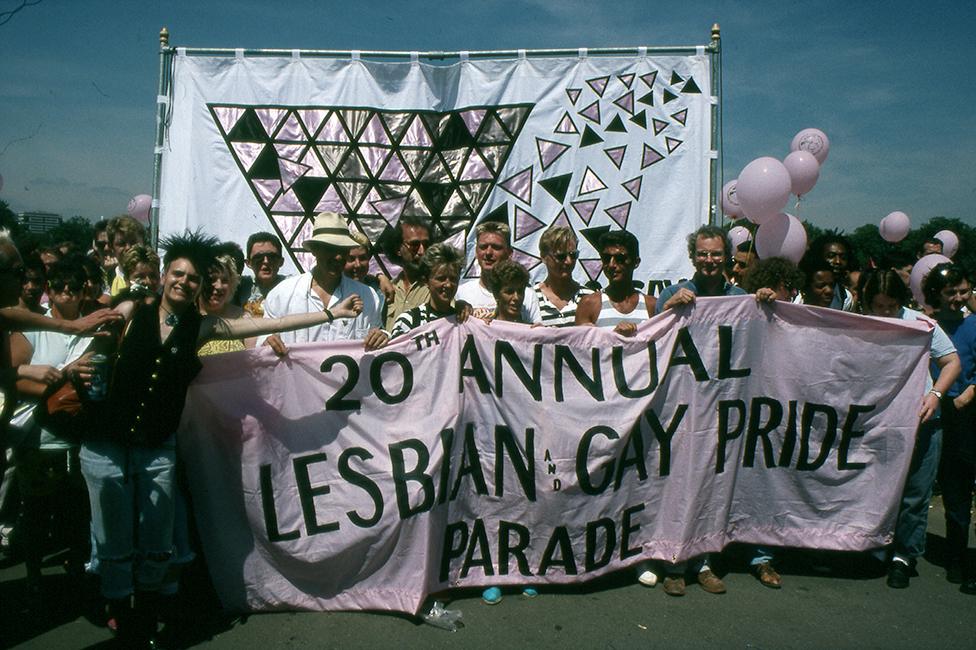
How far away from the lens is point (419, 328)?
3416mm

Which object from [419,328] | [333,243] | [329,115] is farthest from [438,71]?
[419,328]

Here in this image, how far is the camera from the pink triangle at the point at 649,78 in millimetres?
5797

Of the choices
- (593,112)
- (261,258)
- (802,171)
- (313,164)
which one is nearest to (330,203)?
(313,164)

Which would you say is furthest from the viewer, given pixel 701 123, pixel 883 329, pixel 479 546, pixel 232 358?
pixel 701 123

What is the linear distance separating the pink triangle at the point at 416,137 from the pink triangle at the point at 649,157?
1900mm

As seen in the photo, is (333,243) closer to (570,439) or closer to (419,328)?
(419,328)

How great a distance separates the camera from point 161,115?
582 cm

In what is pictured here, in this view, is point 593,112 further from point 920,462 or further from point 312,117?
point 920,462

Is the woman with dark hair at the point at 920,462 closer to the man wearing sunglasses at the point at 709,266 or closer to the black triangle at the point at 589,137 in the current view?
the man wearing sunglasses at the point at 709,266

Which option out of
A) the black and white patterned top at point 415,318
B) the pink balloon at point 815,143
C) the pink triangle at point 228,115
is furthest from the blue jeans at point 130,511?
the pink balloon at point 815,143

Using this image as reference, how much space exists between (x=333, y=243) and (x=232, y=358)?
82cm

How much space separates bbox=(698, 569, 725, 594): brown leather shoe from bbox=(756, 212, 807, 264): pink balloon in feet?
9.06

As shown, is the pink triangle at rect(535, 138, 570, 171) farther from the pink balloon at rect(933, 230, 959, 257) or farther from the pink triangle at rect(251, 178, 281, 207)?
the pink balloon at rect(933, 230, 959, 257)

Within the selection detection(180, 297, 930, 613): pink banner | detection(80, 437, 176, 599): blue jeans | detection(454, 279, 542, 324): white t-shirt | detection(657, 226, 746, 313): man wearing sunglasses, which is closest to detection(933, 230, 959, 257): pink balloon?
detection(180, 297, 930, 613): pink banner
